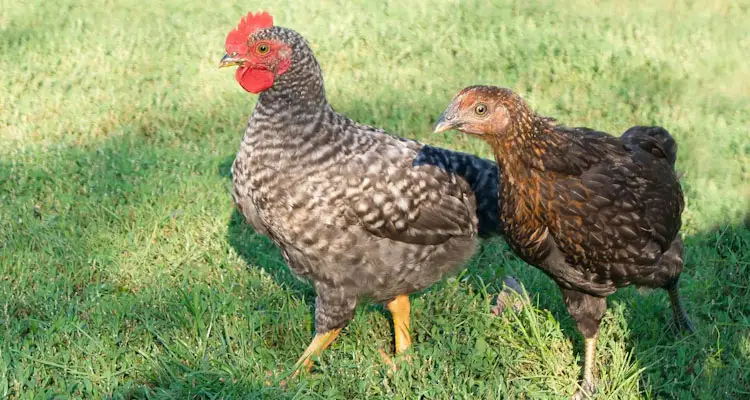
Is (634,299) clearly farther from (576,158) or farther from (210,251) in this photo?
(210,251)

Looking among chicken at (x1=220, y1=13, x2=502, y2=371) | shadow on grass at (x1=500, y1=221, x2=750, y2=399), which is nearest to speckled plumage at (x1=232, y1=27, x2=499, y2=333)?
chicken at (x1=220, y1=13, x2=502, y2=371)

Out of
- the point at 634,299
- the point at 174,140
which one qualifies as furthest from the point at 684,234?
the point at 174,140

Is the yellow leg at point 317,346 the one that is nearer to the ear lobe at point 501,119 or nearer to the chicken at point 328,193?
the chicken at point 328,193

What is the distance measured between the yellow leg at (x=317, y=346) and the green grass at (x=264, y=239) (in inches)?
4.5

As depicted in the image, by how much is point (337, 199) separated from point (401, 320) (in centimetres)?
97

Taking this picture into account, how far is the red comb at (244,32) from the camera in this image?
175 inches

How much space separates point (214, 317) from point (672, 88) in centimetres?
544

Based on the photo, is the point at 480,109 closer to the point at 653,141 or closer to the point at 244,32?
the point at 653,141

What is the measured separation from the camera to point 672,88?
317 inches

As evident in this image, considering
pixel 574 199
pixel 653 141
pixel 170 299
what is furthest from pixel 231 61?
pixel 653 141

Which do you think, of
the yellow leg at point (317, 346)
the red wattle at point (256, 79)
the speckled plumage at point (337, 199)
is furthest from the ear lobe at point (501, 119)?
the yellow leg at point (317, 346)

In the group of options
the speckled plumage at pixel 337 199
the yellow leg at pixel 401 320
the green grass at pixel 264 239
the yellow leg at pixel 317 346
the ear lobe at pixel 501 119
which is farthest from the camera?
the yellow leg at pixel 401 320

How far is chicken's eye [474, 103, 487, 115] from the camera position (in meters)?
3.74

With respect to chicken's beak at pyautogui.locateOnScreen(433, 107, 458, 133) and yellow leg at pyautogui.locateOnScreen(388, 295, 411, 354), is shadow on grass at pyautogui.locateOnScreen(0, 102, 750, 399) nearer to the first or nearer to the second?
yellow leg at pyautogui.locateOnScreen(388, 295, 411, 354)
